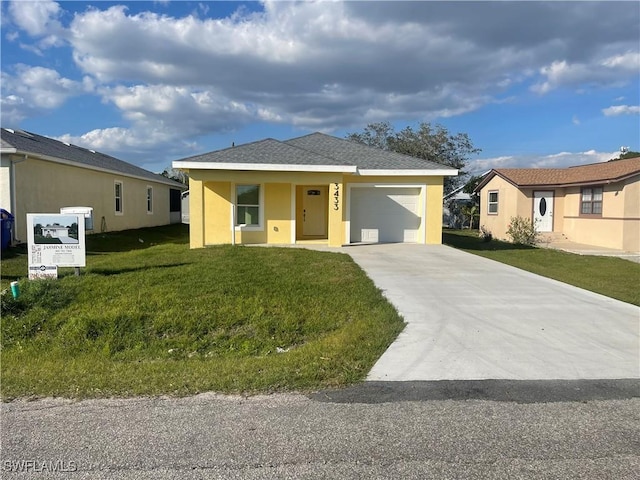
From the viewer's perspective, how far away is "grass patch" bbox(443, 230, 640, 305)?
1027 centimetres

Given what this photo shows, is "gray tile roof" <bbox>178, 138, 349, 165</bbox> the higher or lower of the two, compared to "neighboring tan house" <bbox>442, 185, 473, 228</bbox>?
higher

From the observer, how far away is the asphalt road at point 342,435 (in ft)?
10.3

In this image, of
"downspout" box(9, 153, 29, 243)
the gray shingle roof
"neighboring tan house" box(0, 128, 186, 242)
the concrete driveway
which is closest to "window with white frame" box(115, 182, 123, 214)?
"neighboring tan house" box(0, 128, 186, 242)

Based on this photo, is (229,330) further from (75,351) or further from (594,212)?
(594,212)

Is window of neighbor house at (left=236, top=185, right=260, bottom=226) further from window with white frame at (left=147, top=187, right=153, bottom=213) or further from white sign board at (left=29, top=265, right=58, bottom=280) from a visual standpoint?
window with white frame at (left=147, top=187, right=153, bottom=213)

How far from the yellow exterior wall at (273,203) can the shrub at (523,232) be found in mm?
7610

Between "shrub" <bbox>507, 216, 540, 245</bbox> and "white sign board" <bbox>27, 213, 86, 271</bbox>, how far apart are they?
1926 centimetres

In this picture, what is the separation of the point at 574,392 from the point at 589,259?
13.2 m

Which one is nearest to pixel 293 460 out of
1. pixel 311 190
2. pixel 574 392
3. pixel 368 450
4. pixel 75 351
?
pixel 368 450

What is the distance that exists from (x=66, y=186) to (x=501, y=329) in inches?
714

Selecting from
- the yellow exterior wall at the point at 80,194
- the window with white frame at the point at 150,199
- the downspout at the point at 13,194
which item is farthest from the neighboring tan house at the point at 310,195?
the window with white frame at the point at 150,199

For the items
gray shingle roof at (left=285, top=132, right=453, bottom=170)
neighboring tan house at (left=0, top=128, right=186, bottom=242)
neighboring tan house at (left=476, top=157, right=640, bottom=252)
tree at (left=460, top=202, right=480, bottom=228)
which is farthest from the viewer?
Result: tree at (left=460, top=202, right=480, bottom=228)

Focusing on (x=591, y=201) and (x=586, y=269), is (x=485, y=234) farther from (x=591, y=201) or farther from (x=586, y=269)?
(x=586, y=269)

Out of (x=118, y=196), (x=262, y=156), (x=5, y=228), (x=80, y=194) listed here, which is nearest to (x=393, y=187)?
(x=262, y=156)
